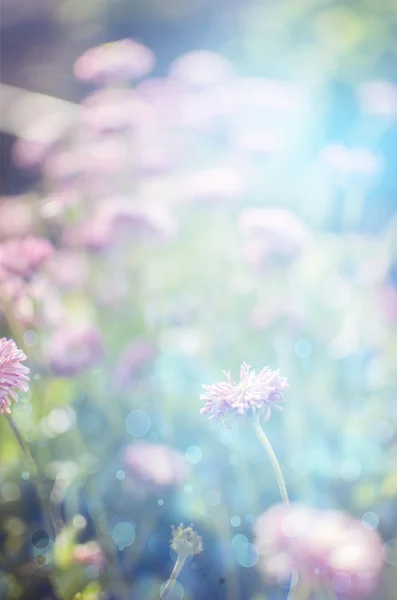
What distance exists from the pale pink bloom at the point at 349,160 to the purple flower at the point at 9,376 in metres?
0.48

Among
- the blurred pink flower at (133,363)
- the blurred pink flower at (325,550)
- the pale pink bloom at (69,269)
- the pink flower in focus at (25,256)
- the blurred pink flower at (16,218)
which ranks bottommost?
the blurred pink flower at (325,550)

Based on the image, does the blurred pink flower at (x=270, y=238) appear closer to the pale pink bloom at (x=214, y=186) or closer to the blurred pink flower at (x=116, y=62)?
the pale pink bloom at (x=214, y=186)

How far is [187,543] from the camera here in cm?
64

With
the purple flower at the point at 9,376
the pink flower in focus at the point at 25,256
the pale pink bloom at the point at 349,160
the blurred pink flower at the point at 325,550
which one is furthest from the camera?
the pale pink bloom at the point at 349,160

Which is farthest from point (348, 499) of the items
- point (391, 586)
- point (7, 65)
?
point (7, 65)

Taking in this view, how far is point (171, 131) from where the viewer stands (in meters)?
0.89

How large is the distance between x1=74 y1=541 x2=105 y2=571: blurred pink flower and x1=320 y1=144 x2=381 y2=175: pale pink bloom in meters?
0.57

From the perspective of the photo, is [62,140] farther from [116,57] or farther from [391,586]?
[391,586]

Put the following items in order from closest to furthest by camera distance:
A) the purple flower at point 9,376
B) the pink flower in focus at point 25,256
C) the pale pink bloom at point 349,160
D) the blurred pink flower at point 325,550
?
1. the blurred pink flower at point 325,550
2. the purple flower at point 9,376
3. the pink flower in focus at point 25,256
4. the pale pink bloom at point 349,160

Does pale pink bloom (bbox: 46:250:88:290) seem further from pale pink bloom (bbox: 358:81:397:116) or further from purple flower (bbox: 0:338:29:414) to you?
pale pink bloom (bbox: 358:81:397:116)

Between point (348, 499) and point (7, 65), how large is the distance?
912mm

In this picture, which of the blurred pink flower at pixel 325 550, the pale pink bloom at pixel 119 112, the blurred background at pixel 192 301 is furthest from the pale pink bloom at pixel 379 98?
the blurred pink flower at pixel 325 550

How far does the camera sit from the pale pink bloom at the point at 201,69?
0.92m

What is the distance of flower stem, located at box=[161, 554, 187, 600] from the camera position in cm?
67
